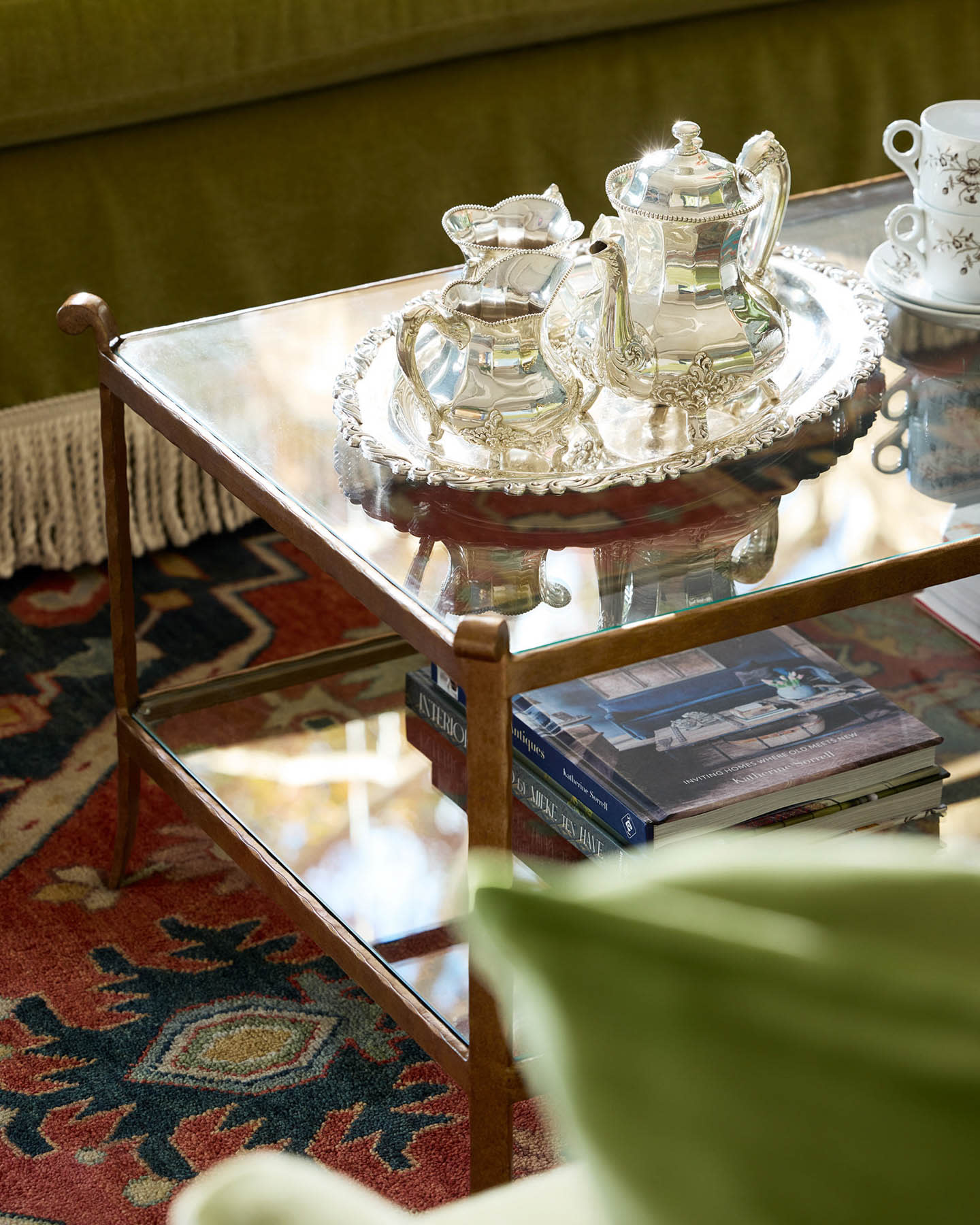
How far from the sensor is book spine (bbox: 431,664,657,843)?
88cm

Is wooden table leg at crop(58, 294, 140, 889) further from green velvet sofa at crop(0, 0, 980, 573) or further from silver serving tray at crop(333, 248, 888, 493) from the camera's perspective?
green velvet sofa at crop(0, 0, 980, 573)

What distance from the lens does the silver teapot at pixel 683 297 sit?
2.79ft

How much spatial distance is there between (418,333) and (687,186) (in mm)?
180

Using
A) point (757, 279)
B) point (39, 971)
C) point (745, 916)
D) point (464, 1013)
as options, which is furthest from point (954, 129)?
point (745, 916)

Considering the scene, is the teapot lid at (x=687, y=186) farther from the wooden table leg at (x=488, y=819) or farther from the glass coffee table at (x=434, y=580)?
the wooden table leg at (x=488, y=819)

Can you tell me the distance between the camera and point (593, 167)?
5.41 feet

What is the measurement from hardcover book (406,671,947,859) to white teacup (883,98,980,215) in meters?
0.34

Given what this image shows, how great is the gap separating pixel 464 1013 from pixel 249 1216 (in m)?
0.71

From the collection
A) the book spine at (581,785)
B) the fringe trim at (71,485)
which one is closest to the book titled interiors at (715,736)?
the book spine at (581,785)

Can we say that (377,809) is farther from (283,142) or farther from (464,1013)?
(283,142)

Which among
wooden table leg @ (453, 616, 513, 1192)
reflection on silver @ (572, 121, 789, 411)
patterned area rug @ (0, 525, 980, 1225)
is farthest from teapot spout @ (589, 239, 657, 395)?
patterned area rug @ (0, 525, 980, 1225)

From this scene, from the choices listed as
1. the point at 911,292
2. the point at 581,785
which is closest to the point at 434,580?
the point at 581,785

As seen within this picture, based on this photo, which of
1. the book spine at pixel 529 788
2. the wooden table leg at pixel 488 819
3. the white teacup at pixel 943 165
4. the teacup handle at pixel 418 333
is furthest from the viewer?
the white teacup at pixel 943 165

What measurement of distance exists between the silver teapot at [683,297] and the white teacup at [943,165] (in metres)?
0.19
